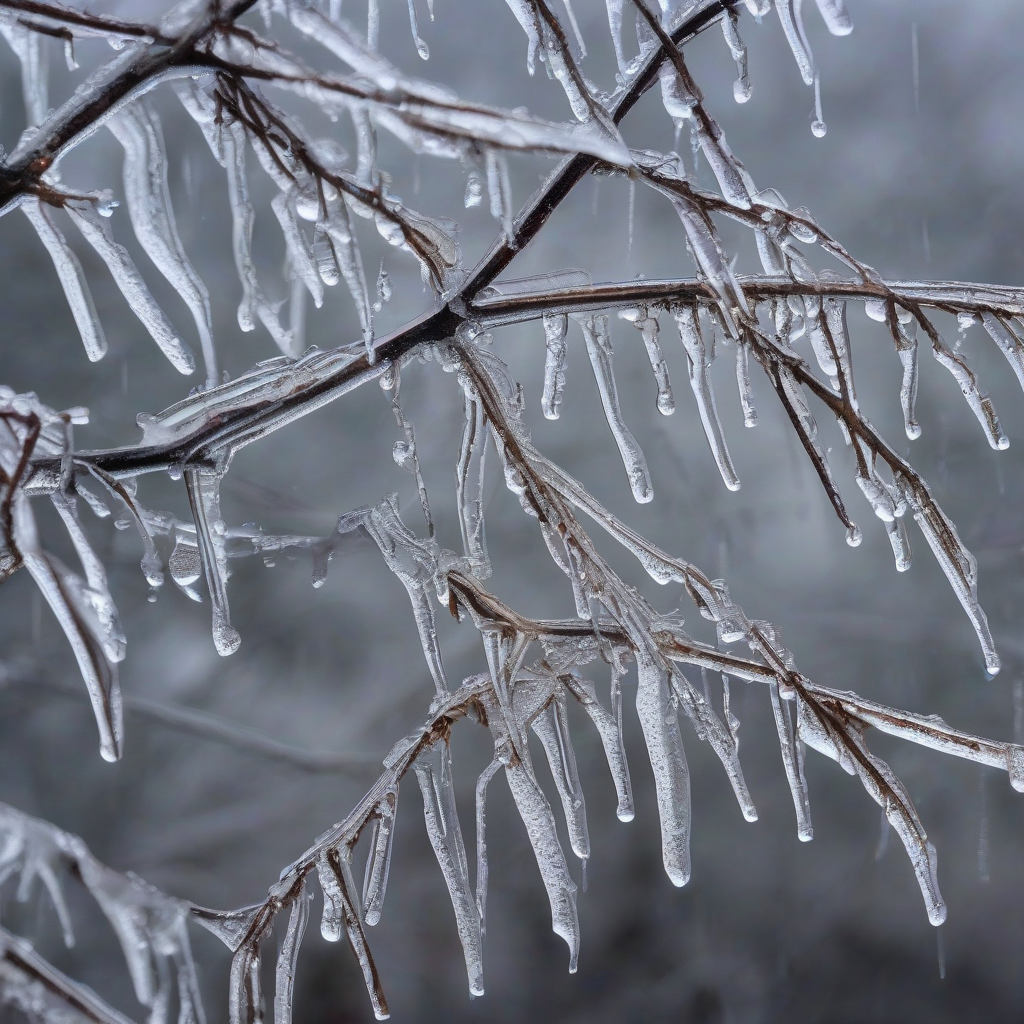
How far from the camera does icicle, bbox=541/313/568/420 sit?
0.92m

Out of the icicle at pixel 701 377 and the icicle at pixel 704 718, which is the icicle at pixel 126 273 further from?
the icicle at pixel 704 718

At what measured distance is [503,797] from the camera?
4047mm

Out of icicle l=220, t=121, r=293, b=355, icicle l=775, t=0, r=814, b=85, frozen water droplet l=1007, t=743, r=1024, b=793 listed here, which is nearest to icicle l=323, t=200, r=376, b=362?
icicle l=220, t=121, r=293, b=355

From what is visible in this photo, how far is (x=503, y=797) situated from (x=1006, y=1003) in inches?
139

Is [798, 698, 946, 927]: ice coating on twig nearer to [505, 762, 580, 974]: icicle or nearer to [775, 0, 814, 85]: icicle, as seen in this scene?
[505, 762, 580, 974]: icicle

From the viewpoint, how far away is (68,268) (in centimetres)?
76

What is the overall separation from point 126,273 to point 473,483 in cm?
47

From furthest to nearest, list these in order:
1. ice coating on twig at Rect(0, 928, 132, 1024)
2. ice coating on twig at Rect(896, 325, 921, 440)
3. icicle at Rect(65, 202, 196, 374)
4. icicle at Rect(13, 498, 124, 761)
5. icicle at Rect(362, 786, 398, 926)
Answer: icicle at Rect(362, 786, 398, 926) < ice coating on twig at Rect(896, 325, 921, 440) < icicle at Rect(65, 202, 196, 374) < icicle at Rect(13, 498, 124, 761) < ice coating on twig at Rect(0, 928, 132, 1024)

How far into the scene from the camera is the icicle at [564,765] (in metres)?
1.02

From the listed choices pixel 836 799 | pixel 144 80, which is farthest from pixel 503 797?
pixel 144 80

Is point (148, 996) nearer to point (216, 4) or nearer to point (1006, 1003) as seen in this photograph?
point (216, 4)

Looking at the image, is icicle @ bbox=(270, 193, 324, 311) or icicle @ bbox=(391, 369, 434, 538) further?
icicle @ bbox=(391, 369, 434, 538)

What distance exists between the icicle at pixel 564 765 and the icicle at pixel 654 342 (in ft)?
1.45

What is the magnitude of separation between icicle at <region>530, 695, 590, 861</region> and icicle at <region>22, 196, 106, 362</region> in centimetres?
73
